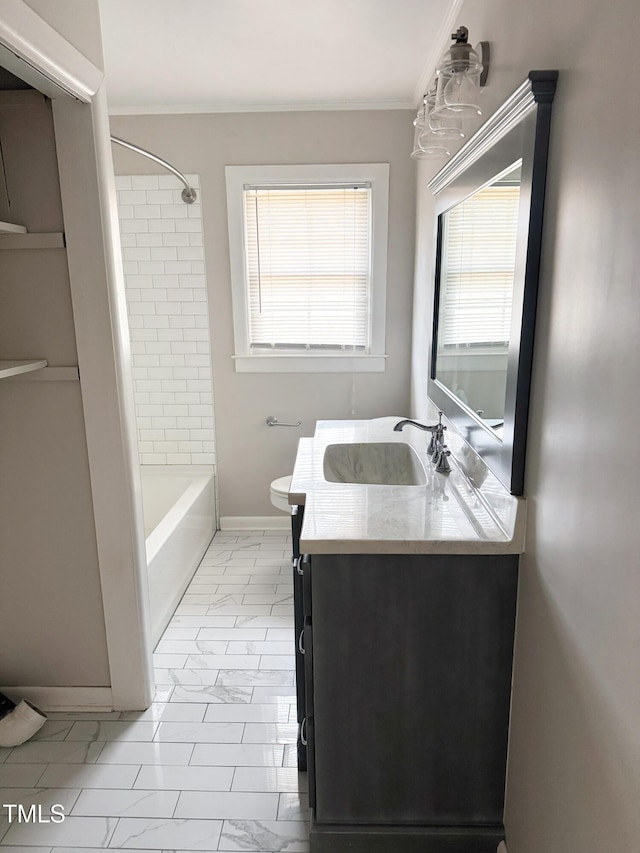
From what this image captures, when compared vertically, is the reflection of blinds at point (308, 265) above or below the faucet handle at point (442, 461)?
above

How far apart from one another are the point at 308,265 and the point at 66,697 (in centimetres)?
260

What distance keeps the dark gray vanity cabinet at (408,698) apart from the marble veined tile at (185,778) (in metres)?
0.40

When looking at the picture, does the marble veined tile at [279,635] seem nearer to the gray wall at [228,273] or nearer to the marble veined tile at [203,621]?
the marble veined tile at [203,621]

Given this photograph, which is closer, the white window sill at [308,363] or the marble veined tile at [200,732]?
the marble veined tile at [200,732]

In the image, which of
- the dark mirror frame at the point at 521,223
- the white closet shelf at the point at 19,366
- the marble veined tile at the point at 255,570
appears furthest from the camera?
the marble veined tile at the point at 255,570

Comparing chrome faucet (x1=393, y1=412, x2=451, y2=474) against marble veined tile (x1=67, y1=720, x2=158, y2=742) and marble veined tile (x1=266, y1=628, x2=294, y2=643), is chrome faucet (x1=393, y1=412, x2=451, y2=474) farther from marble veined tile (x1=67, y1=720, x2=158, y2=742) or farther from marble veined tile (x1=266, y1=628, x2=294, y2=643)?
marble veined tile (x1=67, y1=720, x2=158, y2=742)

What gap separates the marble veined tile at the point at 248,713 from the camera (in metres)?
2.21

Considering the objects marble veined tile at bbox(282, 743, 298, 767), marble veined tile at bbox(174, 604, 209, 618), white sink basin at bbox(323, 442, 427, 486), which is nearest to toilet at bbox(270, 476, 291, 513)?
marble veined tile at bbox(174, 604, 209, 618)

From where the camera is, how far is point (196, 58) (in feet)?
9.00

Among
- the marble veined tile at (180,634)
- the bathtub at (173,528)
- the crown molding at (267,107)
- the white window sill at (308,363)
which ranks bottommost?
the marble veined tile at (180,634)

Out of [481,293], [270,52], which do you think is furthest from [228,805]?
[270,52]

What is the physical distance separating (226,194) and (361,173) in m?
0.80

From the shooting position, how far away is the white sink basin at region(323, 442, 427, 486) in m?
2.43

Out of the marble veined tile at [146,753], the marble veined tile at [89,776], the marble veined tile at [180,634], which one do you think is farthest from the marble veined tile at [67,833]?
the marble veined tile at [180,634]
